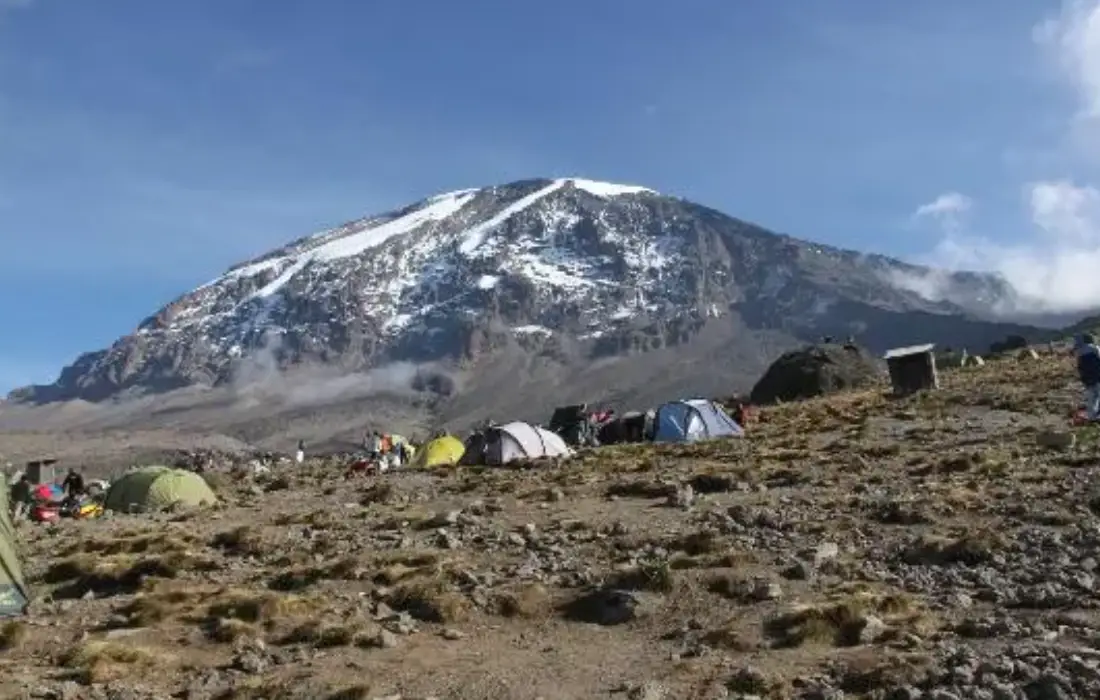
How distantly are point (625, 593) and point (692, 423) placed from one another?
23.3 metres

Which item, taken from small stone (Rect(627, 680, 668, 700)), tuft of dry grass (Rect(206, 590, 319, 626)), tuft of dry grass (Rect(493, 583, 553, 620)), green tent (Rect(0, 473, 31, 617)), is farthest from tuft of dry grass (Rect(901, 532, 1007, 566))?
green tent (Rect(0, 473, 31, 617))

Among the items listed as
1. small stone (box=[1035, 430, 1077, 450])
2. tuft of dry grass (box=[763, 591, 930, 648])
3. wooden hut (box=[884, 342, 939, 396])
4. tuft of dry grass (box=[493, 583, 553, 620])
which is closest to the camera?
tuft of dry grass (box=[763, 591, 930, 648])

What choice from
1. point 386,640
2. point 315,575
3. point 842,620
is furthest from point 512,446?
point 842,620

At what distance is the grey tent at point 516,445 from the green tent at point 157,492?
8548mm

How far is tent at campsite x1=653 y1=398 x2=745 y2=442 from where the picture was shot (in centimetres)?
3762

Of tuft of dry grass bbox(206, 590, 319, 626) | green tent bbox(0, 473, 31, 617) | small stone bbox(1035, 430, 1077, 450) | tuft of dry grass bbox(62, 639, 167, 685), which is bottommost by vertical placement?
tuft of dry grass bbox(62, 639, 167, 685)

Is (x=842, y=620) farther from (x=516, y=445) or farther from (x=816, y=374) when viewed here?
(x=816, y=374)

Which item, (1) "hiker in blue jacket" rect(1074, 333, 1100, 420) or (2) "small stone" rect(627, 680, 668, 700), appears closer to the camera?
(2) "small stone" rect(627, 680, 668, 700)

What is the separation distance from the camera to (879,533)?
17.0 meters

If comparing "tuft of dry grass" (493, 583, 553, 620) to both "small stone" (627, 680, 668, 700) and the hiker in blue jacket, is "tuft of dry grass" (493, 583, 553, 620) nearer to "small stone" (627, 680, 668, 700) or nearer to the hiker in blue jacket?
"small stone" (627, 680, 668, 700)

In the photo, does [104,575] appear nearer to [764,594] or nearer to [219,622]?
[219,622]

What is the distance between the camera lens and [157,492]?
31984 millimetres

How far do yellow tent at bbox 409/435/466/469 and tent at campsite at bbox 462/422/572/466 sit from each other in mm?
3267

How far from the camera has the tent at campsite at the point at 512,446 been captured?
3566cm
